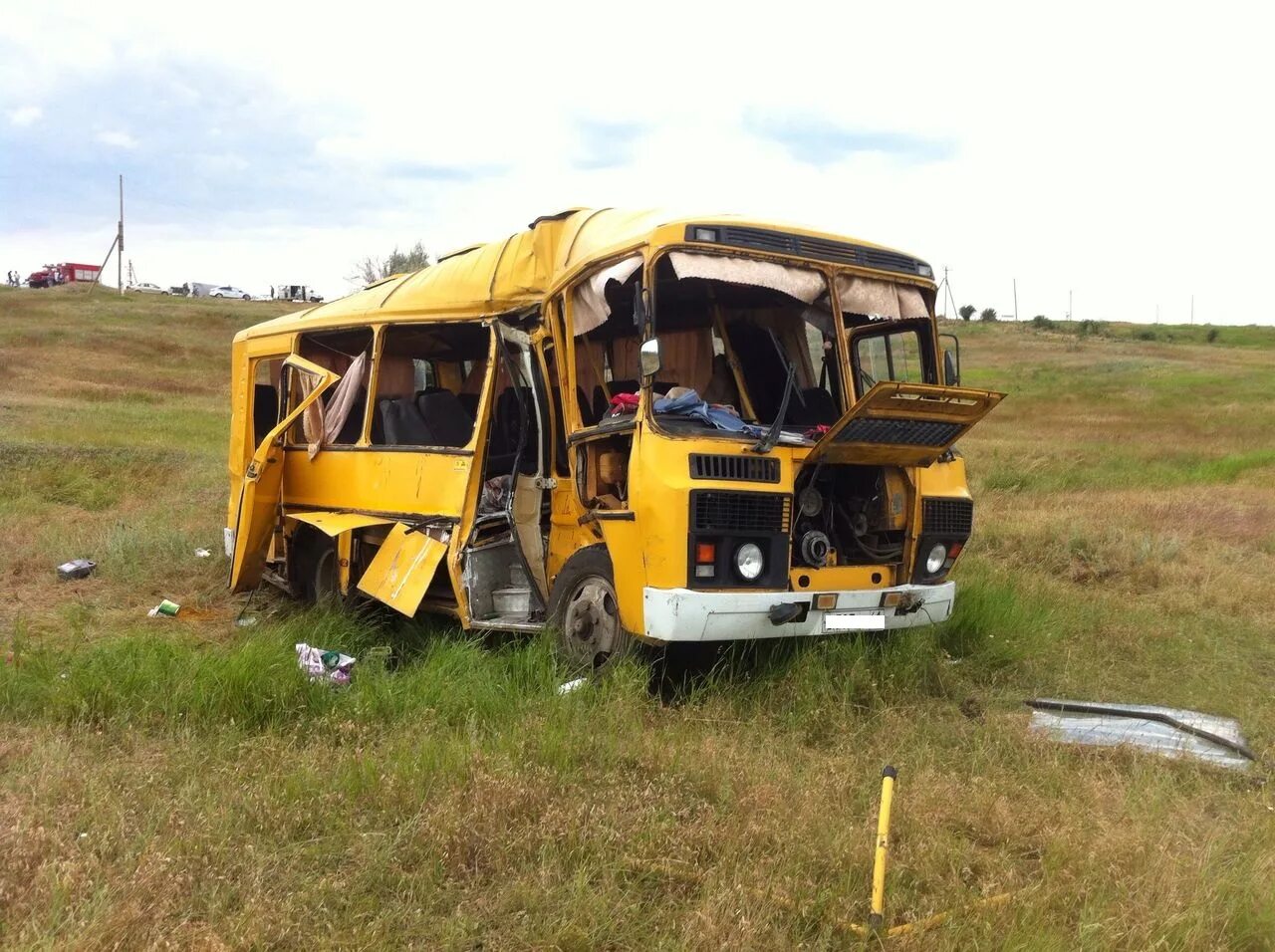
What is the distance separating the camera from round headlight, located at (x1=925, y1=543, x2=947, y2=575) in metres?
6.09

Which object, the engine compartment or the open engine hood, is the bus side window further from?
the open engine hood

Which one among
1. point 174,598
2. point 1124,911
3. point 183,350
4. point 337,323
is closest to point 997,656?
point 1124,911

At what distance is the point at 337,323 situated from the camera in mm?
8234

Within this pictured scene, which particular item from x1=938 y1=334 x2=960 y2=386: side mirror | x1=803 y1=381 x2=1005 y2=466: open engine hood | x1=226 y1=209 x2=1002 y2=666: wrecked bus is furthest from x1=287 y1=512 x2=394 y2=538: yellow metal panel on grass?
x1=938 y1=334 x2=960 y2=386: side mirror

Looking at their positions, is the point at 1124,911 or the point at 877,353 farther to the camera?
the point at 877,353

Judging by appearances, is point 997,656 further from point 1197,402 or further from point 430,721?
point 1197,402

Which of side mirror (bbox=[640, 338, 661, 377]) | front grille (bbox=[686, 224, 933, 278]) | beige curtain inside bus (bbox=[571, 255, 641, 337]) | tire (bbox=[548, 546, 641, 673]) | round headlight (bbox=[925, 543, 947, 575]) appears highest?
front grille (bbox=[686, 224, 933, 278])

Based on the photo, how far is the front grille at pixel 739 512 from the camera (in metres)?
4.99

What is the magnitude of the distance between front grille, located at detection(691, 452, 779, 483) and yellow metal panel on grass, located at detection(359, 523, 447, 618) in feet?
7.51

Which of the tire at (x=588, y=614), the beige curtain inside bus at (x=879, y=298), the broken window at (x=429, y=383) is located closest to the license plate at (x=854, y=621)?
the tire at (x=588, y=614)

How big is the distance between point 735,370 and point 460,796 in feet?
12.0

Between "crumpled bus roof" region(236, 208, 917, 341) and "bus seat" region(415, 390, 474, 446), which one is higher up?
"crumpled bus roof" region(236, 208, 917, 341)

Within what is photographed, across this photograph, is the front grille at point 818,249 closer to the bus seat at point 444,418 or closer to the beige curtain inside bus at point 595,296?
the beige curtain inside bus at point 595,296

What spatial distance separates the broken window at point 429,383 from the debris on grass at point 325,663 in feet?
5.75
